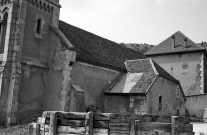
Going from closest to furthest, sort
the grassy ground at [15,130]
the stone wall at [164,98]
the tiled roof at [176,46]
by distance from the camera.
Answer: the grassy ground at [15,130]
the stone wall at [164,98]
the tiled roof at [176,46]

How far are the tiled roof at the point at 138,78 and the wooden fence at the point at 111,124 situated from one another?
14.1m

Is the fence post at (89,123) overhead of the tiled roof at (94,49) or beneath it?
beneath

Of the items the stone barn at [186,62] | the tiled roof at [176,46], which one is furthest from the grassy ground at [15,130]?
the tiled roof at [176,46]

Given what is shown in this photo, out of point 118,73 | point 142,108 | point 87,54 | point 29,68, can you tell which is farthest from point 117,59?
point 29,68

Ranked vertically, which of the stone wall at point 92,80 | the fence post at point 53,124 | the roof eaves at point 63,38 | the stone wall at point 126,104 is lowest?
the fence post at point 53,124

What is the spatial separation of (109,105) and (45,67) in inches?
241

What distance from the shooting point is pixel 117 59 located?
26.7 m

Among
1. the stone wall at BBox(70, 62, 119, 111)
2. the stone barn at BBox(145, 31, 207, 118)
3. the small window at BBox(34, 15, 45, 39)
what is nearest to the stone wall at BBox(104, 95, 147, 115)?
the stone wall at BBox(70, 62, 119, 111)

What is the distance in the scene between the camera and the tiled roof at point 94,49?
22359mm

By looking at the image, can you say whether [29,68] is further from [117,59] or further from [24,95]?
[117,59]

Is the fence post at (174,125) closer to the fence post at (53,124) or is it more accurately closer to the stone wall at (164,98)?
the fence post at (53,124)

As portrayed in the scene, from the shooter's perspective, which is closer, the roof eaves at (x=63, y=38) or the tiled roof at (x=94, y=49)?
the roof eaves at (x=63, y=38)

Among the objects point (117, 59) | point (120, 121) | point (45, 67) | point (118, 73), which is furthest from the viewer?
point (117, 59)

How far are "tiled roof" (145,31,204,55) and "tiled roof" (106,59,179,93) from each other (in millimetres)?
14112
